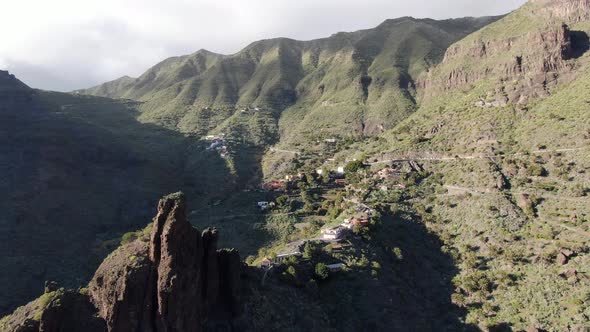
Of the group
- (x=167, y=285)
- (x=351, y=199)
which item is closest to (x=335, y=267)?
(x=167, y=285)

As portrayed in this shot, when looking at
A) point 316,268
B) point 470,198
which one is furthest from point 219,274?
point 470,198

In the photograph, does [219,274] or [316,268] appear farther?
[316,268]

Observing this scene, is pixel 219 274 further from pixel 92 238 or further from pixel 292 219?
pixel 92 238

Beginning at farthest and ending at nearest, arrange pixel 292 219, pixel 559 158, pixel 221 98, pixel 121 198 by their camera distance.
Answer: pixel 221 98 < pixel 121 198 < pixel 292 219 < pixel 559 158

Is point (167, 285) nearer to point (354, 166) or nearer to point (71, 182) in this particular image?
point (354, 166)

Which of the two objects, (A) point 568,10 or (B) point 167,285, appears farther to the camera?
(A) point 568,10
